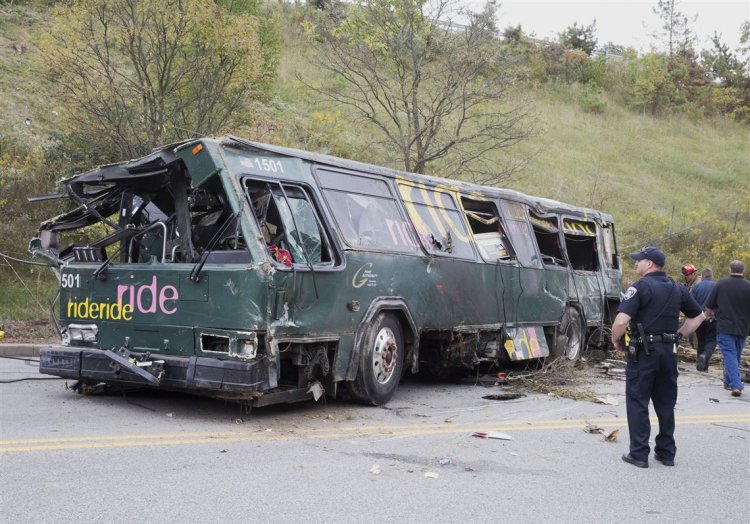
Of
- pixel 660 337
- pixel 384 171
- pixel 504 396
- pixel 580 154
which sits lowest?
pixel 504 396

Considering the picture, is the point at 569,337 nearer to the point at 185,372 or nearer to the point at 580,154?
the point at 185,372

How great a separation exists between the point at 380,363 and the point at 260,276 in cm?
200

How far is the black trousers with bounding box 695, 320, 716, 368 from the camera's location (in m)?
12.9

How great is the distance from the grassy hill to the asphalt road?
825 cm

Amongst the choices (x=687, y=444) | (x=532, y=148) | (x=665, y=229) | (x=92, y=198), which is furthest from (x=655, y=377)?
(x=532, y=148)

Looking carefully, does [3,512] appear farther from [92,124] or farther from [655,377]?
[92,124]

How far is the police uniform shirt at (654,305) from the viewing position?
6.25 m

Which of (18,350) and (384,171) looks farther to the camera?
(18,350)

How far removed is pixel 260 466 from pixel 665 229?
77.2ft

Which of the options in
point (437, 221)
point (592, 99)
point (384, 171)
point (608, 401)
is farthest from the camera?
point (592, 99)

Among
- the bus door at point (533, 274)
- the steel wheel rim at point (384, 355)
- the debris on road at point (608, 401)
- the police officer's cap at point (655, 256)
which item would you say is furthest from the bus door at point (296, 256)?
the bus door at point (533, 274)

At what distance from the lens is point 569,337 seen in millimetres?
12422

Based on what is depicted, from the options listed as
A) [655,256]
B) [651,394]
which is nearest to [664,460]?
[651,394]

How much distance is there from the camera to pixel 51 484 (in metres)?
4.79
